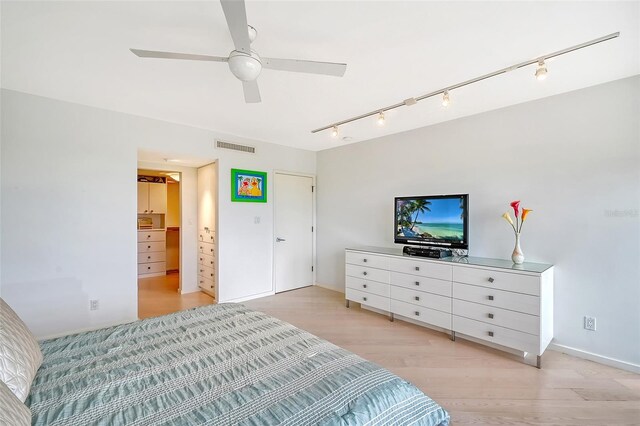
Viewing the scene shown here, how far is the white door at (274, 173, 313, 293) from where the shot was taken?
15.1 feet

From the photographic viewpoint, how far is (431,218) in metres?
3.26

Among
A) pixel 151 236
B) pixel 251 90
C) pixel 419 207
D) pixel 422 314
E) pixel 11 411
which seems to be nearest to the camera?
pixel 11 411

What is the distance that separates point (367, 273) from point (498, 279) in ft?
4.95

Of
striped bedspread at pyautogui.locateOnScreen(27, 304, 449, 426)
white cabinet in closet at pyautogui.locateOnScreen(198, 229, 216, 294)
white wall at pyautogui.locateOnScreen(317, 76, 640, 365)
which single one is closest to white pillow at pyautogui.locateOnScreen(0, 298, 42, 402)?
striped bedspread at pyautogui.locateOnScreen(27, 304, 449, 426)

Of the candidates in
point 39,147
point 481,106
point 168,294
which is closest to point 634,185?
point 481,106

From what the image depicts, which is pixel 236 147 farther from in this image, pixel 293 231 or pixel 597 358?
pixel 597 358

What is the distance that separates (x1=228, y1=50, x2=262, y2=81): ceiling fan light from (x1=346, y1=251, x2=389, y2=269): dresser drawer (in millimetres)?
2570

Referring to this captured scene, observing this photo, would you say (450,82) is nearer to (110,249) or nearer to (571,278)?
(571,278)

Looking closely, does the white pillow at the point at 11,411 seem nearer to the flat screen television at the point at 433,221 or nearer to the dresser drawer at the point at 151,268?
the flat screen television at the point at 433,221

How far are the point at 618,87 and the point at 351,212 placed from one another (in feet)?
10.4

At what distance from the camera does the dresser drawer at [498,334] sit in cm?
236

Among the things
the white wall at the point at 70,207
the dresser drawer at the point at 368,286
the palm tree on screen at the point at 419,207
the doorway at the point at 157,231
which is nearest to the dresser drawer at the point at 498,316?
the dresser drawer at the point at 368,286

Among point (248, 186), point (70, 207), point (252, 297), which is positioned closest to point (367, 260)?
point (252, 297)

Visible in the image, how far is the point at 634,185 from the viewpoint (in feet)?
7.53
